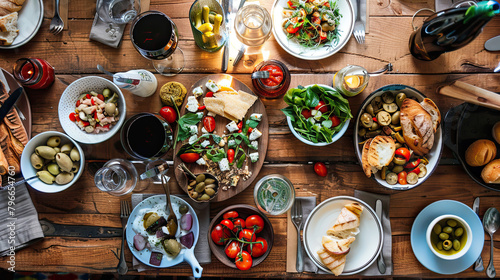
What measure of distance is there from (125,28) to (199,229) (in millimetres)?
1071

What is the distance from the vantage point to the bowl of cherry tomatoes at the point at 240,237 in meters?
1.46

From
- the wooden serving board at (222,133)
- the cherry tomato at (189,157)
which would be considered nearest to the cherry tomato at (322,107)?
the wooden serving board at (222,133)

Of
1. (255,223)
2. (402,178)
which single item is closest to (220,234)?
(255,223)

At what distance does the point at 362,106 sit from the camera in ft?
4.75

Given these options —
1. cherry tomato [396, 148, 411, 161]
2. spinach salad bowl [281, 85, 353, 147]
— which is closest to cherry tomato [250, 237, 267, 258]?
spinach salad bowl [281, 85, 353, 147]

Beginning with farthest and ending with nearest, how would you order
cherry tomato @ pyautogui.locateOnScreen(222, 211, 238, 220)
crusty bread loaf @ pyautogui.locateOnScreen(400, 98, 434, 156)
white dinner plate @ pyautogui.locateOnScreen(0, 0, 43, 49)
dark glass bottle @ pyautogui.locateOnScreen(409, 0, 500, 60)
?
white dinner plate @ pyautogui.locateOnScreen(0, 0, 43, 49)
cherry tomato @ pyautogui.locateOnScreen(222, 211, 238, 220)
crusty bread loaf @ pyautogui.locateOnScreen(400, 98, 434, 156)
dark glass bottle @ pyautogui.locateOnScreen(409, 0, 500, 60)

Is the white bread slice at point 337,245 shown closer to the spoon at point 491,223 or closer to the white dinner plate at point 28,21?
the spoon at point 491,223

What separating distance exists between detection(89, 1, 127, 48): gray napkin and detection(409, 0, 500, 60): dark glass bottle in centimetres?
144

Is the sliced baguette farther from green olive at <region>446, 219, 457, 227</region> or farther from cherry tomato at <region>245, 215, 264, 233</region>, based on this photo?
cherry tomato at <region>245, 215, 264, 233</region>

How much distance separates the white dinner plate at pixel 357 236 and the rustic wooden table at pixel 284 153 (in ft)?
0.26

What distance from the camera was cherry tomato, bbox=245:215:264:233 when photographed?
1.49 m

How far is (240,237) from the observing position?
4.86 ft

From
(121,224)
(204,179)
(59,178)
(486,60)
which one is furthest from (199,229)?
(486,60)

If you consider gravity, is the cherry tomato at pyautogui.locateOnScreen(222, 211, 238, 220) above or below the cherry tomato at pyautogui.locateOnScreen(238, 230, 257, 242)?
above
